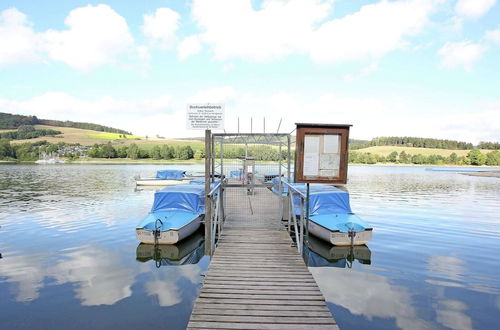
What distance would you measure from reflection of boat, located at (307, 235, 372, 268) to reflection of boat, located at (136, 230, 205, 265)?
4.85 m

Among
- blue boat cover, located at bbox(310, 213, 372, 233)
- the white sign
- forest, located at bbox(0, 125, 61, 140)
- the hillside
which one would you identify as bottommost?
blue boat cover, located at bbox(310, 213, 372, 233)

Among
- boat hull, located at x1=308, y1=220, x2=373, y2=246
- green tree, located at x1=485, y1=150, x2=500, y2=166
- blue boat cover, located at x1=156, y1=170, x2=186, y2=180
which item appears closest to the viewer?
boat hull, located at x1=308, y1=220, x2=373, y2=246

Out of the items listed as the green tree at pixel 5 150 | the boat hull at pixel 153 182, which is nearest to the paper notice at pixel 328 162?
the boat hull at pixel 153 182

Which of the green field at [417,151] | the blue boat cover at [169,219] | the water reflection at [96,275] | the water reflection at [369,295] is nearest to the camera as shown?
the water reflection at [369,295]

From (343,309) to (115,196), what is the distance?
1012 inches

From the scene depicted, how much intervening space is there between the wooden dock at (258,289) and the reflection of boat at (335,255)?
99.0 inches

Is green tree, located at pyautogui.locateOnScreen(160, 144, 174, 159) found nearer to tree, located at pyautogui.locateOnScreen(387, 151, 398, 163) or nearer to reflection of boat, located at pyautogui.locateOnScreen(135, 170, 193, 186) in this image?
reflection of boat, located at pyautogui.locateOnScreen(135, 170, 193, 186)

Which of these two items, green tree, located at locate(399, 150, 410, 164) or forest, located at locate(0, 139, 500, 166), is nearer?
forest, located at locate(0, 139, 500, 166)

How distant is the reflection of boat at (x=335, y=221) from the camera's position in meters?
11.7

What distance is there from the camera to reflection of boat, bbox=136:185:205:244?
11.8 m

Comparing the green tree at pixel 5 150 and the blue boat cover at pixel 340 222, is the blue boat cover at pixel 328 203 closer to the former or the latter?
the blue boat cover at pixel 340 222

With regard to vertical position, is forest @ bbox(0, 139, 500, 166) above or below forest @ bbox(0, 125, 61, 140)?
below

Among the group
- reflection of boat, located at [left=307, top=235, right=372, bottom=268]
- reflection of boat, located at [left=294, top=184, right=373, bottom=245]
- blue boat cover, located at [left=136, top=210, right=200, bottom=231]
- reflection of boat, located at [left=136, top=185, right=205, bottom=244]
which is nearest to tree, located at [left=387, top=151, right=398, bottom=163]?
reflection of boat, located at [left=294, top=184, right=373, bottom=245]

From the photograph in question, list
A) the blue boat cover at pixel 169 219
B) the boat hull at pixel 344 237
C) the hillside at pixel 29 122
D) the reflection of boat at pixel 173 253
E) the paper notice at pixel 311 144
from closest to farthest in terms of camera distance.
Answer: the paper notice at pixel 311 144, the reflection of boat at pixel 173 253, the boat hull at pixel 344 237, the blue boat cover at pixel 169 219, the hillside at pixel 29 122
